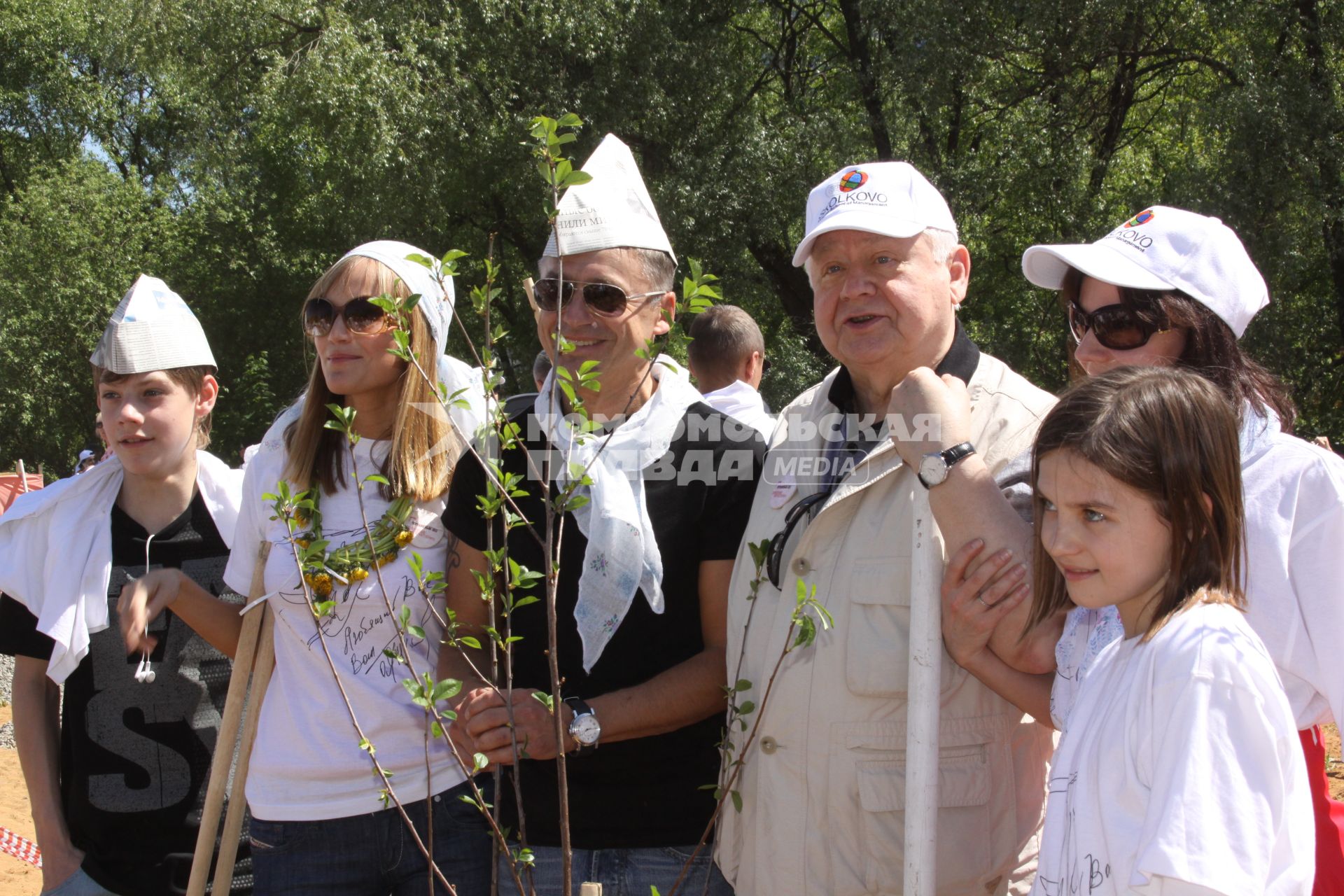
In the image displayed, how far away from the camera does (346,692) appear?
2430 millimetres

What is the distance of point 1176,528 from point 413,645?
5.05 feet

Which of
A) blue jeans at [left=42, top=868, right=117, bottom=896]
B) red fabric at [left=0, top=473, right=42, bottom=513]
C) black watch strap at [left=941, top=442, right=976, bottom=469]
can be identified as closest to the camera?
black watch strap at [left=941, top=442, right=976, bottom=469]

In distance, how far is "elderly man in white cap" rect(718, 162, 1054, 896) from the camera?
191cm

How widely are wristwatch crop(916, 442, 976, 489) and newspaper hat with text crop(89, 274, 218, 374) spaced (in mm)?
1830

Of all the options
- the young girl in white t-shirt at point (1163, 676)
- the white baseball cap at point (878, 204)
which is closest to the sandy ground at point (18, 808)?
the white baseball cap at point (878, 204)

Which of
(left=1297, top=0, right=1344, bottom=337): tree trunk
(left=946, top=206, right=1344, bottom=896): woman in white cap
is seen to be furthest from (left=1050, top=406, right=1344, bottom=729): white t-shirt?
(left=1297, top=0, right=1344, bottom=337): tree trunk

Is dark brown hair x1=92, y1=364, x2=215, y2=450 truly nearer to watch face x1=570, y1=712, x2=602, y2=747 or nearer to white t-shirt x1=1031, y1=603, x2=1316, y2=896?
watch face x1=570, y1=712, x2=602, y2=747

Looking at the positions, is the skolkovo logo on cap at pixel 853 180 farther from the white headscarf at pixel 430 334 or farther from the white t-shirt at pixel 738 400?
the white t-shirt at pixel 738 400

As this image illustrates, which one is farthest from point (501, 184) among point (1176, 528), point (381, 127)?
point (1176, 528)

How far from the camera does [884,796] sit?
6.34ft

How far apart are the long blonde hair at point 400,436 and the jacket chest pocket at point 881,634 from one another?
1.00m

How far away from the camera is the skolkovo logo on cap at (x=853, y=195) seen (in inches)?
85.7

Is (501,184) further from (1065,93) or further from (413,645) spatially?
(413,645)

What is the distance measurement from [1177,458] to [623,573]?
3.40ft
